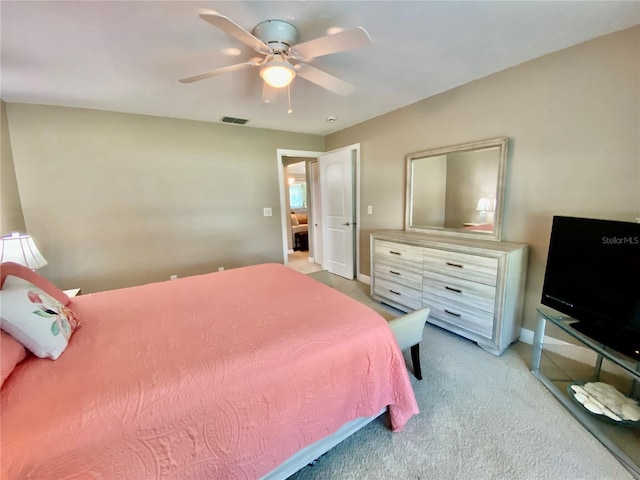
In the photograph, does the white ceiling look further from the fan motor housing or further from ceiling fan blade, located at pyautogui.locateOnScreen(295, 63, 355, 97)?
ceiling fan blade, located at pyautogui.locateOnScreen(295, 63, 355, 97)

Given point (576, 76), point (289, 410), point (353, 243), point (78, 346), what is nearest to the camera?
point (289, 410)

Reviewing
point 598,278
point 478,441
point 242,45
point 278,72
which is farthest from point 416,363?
point 242,45

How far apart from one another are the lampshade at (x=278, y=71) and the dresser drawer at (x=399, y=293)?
2288 millimetres

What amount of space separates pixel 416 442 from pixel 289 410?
0.85m

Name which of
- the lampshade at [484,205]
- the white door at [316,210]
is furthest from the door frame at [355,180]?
the lampshade at [484,205]

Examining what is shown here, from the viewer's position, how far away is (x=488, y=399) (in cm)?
176

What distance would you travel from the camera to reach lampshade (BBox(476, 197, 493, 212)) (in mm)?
2480

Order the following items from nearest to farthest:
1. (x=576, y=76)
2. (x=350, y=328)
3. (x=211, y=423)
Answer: (x=211, y=423)
(x=350, y=328)
(x=576, y=76)

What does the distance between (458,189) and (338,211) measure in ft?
6.59

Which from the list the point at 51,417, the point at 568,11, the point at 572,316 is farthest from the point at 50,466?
the point at 568,11

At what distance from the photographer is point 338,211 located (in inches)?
173

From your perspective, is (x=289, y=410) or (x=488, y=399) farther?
(x=488, y=399)

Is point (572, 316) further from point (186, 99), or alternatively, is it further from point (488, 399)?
point (186, 99)

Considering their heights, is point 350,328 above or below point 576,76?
below
